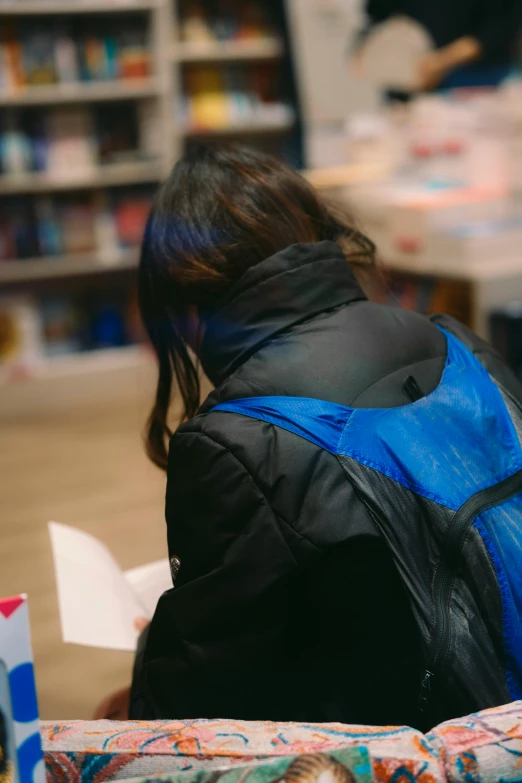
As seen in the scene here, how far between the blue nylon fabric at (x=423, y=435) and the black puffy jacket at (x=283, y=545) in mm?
21

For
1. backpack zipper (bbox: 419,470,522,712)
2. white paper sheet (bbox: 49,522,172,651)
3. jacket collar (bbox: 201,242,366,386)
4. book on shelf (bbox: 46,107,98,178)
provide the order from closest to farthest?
backpack zipper (bbox: 419,470,522,712) → jacket collar (bbox: 201,242,366,386) → white paper sheet (bbox: 49,522,172,651) → book on shelf (bbox: 46,107,98,178)

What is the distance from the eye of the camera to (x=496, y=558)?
913 mm

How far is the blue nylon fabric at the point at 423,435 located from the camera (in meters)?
0.92

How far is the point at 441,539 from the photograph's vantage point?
915mm

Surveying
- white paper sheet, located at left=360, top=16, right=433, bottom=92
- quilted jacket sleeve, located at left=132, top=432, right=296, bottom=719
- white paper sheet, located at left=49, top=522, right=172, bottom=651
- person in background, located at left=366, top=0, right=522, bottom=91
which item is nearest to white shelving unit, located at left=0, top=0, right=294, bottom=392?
person in background, located at left=366, top=0, right=522, bottom=91

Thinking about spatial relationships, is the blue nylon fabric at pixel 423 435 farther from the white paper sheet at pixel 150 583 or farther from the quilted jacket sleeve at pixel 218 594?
the white paper sheet at pixel 150 583

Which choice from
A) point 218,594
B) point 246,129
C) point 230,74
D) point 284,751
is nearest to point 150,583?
point 218,594

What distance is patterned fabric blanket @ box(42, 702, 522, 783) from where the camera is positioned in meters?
0.61

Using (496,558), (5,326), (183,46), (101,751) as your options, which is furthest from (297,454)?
(183,46)

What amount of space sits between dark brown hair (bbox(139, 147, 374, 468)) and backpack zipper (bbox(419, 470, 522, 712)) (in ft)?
1.40

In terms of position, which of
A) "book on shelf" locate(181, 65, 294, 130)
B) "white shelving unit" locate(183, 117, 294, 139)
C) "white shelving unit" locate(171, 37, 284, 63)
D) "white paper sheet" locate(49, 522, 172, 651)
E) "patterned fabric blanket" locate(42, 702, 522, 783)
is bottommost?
"white paper sheet" locate(49, 522, 172, 651)

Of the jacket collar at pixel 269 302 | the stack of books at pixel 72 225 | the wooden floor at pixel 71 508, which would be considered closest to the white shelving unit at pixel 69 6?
the stack of books at pixel 72 225

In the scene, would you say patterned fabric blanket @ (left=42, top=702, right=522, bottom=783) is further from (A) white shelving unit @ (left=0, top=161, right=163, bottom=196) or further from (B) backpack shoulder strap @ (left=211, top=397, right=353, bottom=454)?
(A) white shelving unit @ (left=0, top=161, right=163, bottom=196)

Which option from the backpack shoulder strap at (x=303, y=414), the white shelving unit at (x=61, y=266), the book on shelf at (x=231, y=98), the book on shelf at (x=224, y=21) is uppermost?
the book on shelf at (x=224, y=21)
